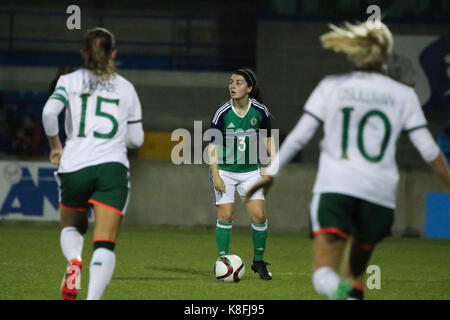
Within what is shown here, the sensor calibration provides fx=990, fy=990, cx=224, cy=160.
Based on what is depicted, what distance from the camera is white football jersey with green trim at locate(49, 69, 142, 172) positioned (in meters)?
6.55

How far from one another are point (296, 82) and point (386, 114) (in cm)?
1345

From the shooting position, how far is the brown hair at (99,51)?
6543 mm

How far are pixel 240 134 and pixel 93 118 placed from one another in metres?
3.41

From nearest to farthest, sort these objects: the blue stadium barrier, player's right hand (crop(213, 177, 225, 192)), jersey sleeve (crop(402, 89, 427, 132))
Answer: jersey sleeve (crop(402, 89, 427, 132)) → player's right hand (crop(213, 177, 225, 192)) → the blue stadium barrier

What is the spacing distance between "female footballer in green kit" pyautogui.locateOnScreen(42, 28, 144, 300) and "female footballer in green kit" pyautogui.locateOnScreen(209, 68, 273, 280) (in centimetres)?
305

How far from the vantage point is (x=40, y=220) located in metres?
15.5

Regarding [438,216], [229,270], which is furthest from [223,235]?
[438,216]

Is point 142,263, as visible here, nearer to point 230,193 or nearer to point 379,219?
point 230,193

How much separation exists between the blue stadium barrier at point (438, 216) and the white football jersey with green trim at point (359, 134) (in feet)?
32.8

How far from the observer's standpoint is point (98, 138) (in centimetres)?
655

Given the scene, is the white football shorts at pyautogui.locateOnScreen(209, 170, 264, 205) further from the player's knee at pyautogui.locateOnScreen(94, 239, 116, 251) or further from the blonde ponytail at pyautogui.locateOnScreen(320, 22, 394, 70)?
the blonde ponytail at pyautogui.locateOnScreen(320, 22, 394, 70)

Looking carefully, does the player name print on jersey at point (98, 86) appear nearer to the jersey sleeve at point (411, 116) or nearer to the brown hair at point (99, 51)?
the brown hair at point (99, 51)

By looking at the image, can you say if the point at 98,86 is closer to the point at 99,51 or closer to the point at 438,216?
the point at 99,51

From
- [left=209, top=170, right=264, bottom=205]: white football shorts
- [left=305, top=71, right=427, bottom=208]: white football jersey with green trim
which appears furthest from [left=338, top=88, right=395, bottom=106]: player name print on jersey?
[left=209, top=170, right=264, bottom=205]: white football shorts
